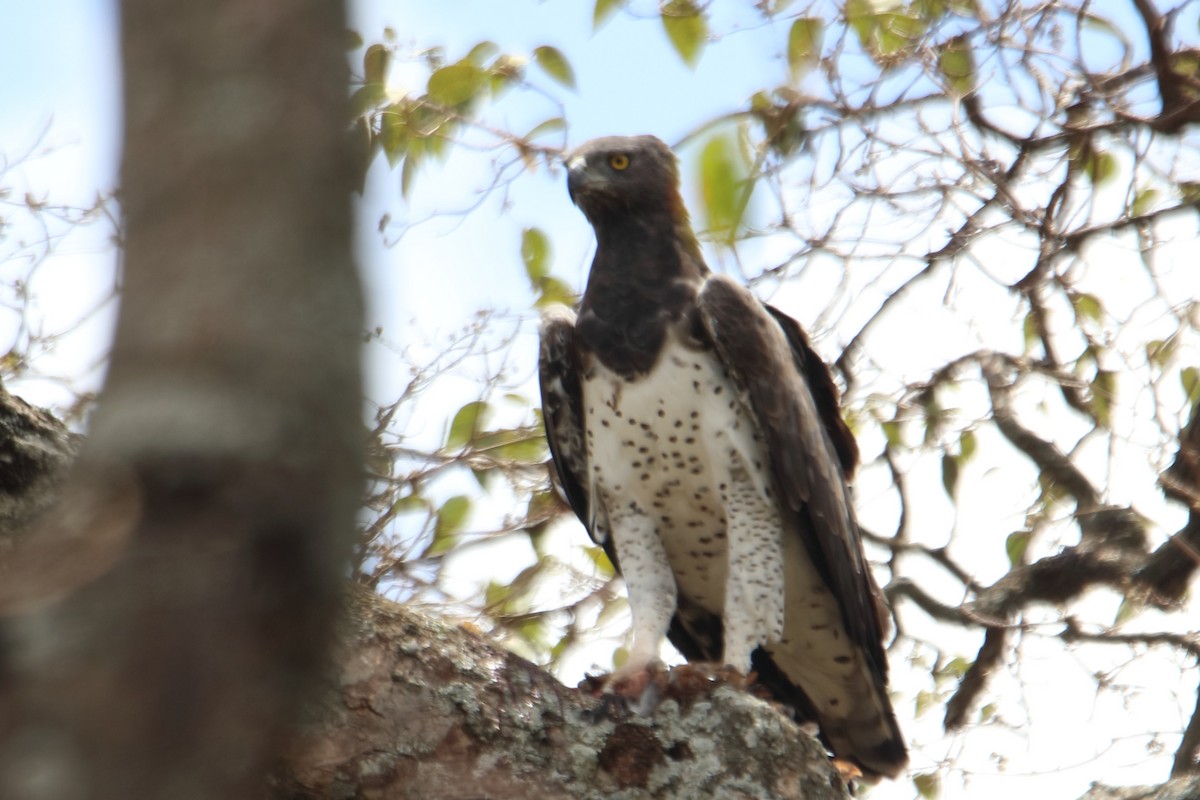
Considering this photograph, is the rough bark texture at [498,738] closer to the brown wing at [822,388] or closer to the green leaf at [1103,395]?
the brown wing at [822,388]

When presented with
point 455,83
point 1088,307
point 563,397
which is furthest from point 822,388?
point 455,83

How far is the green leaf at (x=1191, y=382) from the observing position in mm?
5754

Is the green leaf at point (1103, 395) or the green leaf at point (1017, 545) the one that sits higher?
the green leaf at point (1103, 395)

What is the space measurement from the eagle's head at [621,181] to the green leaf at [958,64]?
1410 millimetres

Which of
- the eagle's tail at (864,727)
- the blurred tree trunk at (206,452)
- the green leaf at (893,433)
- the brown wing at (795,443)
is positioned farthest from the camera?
the green leaf at (893,433)

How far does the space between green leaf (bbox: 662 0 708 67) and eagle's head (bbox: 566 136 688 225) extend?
0.40 meters

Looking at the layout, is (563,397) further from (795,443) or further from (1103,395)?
(1103,395)

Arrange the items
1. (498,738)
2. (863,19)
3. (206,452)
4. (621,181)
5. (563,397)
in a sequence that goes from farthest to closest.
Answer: (863,19)
(621,181)
(563,397)
(498,738)
(206,452)

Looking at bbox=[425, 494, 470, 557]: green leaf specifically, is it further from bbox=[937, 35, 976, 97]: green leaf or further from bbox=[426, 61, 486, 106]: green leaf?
bbox=[937, 35, 976, 97]: green leaf

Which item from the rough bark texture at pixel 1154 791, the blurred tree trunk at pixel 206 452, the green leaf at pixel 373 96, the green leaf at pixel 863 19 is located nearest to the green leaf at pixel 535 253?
the green leaf at pixel 373 96

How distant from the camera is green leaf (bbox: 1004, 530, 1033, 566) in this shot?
20.0 ft

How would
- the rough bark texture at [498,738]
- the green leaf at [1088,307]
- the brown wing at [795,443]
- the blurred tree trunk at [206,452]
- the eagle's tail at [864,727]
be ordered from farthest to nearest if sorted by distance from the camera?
the green leaf at [1088,307] < the eagle's tail at [864,727] < the brown wing at [795,443] < the rough bark texture at [498,738] < the blurred tree trunk at [206,452]

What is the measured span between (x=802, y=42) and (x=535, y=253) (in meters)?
1.45

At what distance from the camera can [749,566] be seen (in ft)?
16.5
